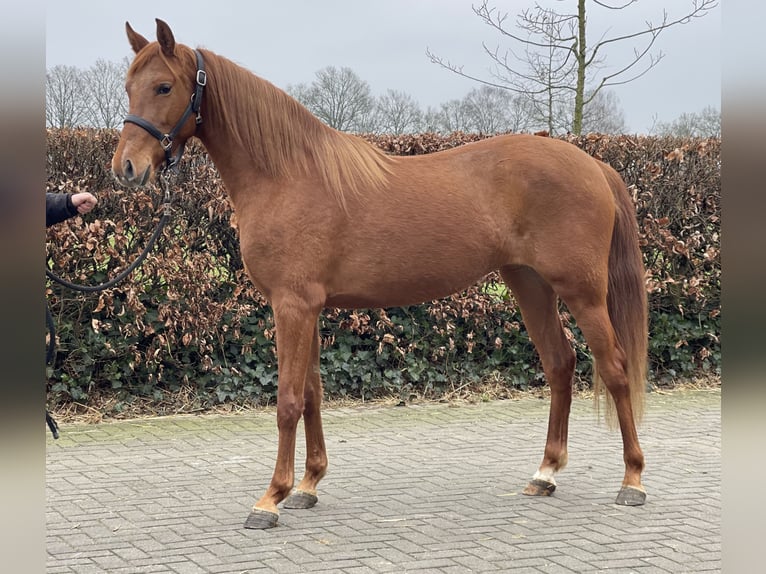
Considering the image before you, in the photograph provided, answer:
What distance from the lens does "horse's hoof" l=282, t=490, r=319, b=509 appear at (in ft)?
15.1

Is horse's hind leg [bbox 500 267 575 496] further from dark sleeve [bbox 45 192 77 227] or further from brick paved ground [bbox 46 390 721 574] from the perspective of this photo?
dark sleeve [bbox 45 192 77 227]

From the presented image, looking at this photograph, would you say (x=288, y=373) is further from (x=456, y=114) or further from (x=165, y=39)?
(x=456, y=114)

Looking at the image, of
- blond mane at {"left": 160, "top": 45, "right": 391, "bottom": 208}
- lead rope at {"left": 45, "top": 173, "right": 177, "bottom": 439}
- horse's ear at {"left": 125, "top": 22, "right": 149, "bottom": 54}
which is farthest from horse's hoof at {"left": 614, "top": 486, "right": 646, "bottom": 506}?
horse's ear at {"left": 125, "top": 22, "right": 149, "bottom": 54}

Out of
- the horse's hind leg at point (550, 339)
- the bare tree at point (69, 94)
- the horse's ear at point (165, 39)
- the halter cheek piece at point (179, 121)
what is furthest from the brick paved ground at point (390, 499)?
the bare tree at point (69, 94)

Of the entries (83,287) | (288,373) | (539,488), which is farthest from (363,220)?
(539,488)

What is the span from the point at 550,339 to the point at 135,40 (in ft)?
9.51

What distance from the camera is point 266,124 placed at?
4.46 m

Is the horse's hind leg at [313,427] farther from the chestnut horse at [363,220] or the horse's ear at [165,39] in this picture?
the horse's ear at [165,39]

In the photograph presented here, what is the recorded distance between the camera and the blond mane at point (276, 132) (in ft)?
14.5

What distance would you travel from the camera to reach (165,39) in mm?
4164

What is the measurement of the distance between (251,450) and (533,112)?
31.0 ft

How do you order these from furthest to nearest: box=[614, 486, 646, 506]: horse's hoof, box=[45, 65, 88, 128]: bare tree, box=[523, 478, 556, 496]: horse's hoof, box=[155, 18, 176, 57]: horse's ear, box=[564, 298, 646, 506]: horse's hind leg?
1. box=[45, 65, 88, 128]: bare tree
2. box=[523, 478, 556, 496]: horse's hoof
3. box=[564, 298, 646, 506]: horse's hind leg
4. box=[614, 486, 646, 506]: horse's hoof
5. box=[155, 18, 176, 57]: horse's ear
